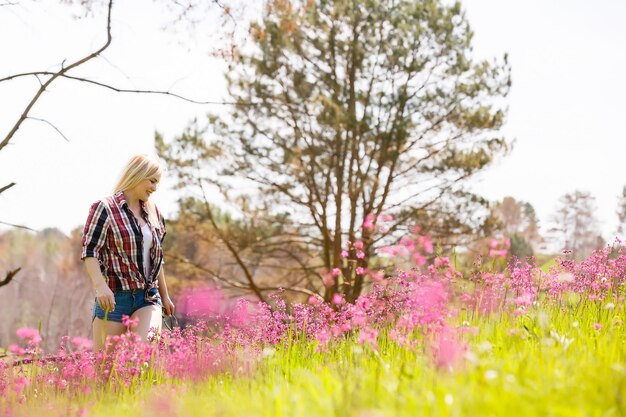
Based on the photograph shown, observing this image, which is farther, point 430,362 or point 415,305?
point 415,305

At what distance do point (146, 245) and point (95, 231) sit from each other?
15.5 inches

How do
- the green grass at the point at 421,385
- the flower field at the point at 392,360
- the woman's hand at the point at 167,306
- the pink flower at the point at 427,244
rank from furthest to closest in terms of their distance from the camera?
the woman's hand at the point at 167,306, the pink flower at the point at 427,244, the flower field at the point at 392,360, the green grass at the point at 421,385

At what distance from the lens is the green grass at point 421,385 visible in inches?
84.0

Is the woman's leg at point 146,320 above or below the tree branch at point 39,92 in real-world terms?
below

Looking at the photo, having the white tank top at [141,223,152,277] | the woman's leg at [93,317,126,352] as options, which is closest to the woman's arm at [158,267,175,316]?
the white tank top at [141,223,152,277]

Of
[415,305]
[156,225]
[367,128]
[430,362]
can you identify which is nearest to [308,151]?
[367,128]

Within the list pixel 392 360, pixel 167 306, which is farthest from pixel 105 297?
pixel 392 360

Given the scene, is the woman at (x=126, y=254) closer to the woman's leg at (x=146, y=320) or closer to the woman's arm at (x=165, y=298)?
the woman's leg at (x=146, y=320)

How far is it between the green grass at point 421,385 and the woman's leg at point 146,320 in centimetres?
58

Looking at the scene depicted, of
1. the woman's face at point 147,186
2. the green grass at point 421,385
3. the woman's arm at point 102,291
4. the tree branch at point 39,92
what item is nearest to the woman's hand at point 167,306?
the woman's arm at point 102,291

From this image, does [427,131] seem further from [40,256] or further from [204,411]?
[40,256]

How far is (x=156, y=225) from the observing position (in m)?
4.86

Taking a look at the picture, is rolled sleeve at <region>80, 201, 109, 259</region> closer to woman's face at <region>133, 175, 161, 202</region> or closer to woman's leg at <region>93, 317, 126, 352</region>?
woman's face at <region>133, 175, 161, 202</region>

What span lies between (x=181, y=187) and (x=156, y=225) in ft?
29.2
